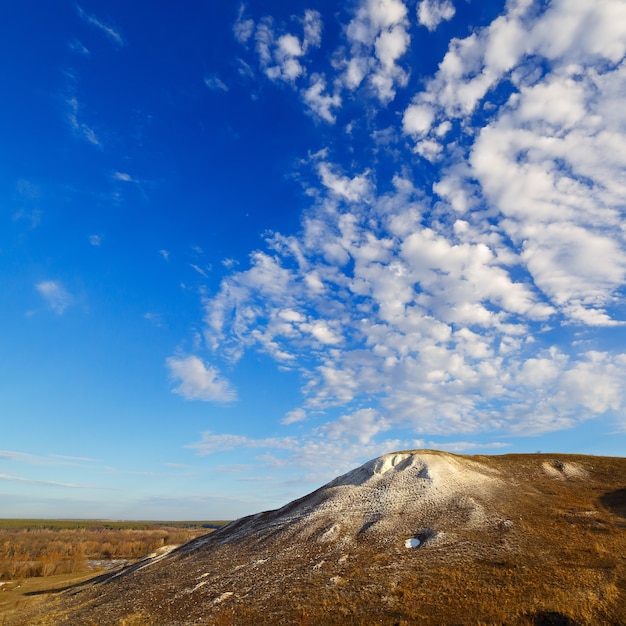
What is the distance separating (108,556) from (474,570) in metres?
170

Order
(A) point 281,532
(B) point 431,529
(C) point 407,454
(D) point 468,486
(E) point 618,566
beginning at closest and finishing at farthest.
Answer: (E) point 618,566
(B) point 431,529
(A) point 281,532
(D) point 468,486
(C) point 407,454

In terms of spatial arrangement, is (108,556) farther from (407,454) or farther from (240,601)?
(240,601)

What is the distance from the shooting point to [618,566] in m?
33.9

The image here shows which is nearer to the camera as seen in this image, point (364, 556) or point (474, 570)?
point (474, 570)

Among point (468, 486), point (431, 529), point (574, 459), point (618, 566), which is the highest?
point (574, 459)

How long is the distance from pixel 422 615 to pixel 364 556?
12989mm

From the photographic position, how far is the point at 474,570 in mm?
34219

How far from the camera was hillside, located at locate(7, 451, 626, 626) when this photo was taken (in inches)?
1169

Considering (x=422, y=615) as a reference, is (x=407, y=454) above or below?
above

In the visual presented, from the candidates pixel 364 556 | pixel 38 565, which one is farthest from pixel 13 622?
pixel 38 565

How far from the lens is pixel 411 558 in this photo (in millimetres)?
38531

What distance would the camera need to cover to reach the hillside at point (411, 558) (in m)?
29.7

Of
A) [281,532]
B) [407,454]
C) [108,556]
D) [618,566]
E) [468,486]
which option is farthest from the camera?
[108,556]

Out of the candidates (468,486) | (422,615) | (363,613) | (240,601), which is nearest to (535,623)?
(422,615)
